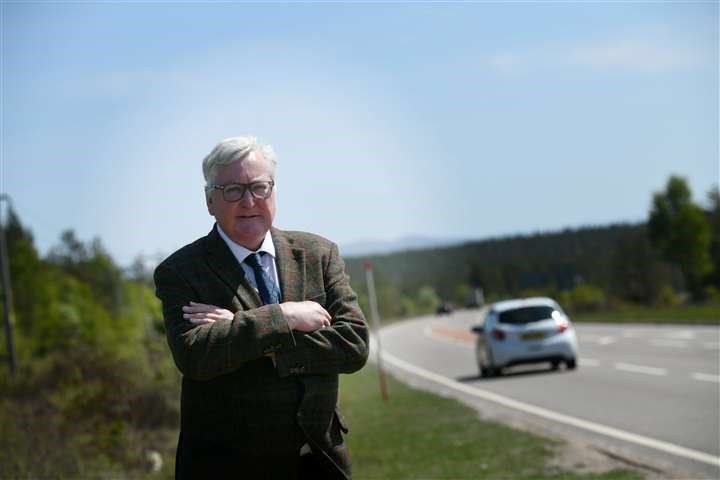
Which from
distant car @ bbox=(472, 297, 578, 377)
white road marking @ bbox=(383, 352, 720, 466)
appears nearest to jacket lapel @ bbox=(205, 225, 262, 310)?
white road marking @ bbox=(383, 352, 720, 466)

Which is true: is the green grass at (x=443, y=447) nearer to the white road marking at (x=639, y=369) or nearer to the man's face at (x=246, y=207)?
the white road marking at (x=639, y=369)

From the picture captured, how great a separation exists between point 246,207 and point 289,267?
272 millimetres

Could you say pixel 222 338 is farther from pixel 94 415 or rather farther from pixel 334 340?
pixel 94 415

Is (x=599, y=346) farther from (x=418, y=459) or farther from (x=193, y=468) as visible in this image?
(x=193, y=468)

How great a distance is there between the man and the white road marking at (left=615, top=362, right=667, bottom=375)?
17489 millimetres

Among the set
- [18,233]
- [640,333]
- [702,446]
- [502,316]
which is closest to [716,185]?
[18,233]

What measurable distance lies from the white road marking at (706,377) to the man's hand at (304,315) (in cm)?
1491

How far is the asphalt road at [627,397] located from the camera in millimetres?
11164

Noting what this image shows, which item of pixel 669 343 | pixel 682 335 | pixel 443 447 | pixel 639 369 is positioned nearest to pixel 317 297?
pixel 443 447

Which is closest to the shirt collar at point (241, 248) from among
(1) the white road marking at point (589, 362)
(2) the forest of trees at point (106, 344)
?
(2) the forest of trees at point (106, 344)

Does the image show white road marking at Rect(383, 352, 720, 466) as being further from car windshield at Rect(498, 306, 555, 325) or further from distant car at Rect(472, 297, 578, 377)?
car windshield at Rect(498, 306, 555, 325)

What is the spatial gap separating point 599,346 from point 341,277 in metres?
29.8

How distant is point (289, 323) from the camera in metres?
3.97

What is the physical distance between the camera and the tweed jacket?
385 cm
